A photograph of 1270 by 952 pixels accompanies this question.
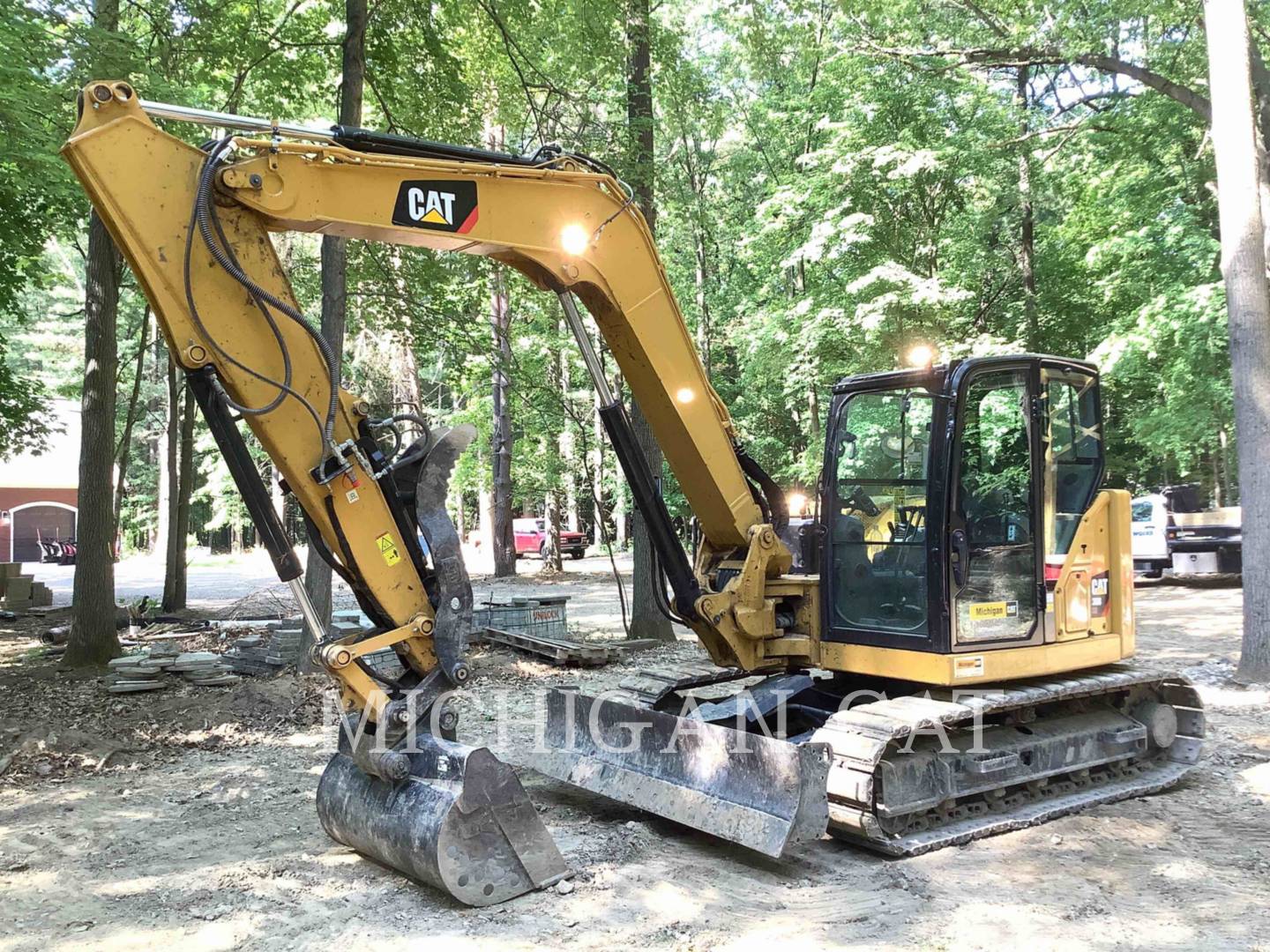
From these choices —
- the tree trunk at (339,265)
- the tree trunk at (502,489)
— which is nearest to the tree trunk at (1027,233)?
the tree trunk at (502,489)

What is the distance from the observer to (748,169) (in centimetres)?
2369

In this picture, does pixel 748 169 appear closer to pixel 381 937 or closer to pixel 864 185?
pixel 864 185

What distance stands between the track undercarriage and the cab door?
1.38ft

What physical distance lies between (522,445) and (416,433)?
815 inches

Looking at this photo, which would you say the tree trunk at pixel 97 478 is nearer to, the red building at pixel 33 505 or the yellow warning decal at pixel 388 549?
the yellow warning decal at pixel 388 549

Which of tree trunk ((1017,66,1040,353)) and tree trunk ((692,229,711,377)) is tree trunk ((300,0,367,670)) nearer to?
tree trunk ((1017,66,1040,353))

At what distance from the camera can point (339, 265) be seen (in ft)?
28.5

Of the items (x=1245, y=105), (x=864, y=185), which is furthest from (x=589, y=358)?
(x=864, y=185)

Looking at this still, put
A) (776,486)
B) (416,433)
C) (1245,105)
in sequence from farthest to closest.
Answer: (1245,105) < (776,486) < (416,433)

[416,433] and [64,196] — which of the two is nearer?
[416,433]

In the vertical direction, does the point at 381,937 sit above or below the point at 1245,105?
below

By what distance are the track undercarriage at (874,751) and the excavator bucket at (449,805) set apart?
985 millimetres

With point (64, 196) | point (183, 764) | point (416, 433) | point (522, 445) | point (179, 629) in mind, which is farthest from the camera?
point (522, 445)

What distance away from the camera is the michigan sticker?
5367 mm
